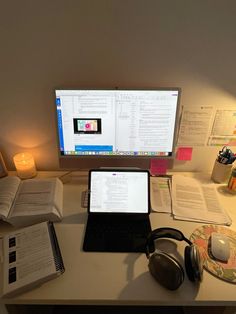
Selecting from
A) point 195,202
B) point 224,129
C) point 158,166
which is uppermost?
point 224,129

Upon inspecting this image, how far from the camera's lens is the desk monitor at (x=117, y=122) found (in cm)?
92

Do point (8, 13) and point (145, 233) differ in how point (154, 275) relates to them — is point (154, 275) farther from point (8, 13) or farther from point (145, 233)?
point (8, 13)

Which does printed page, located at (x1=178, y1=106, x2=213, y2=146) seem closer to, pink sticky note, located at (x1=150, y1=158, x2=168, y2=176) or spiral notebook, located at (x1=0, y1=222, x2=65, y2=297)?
pink sticky note, located at (x1=150, y1=158, x2=168, y2=176)

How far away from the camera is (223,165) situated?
1068 mm

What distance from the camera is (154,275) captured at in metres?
0.69

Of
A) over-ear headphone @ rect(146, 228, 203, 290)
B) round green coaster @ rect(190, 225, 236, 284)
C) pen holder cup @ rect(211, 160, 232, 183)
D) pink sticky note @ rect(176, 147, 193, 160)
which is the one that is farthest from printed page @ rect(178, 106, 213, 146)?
over-ear headphone @ rect(146, 228, 203, 290)

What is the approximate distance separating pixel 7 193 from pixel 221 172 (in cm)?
95

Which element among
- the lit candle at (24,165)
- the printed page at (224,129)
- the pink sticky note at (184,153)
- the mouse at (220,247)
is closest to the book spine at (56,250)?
the lit candle at (24,165)

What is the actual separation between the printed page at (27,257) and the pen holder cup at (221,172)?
31.6 inches

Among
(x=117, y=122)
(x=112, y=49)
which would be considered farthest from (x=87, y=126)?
(x=112, y=49)

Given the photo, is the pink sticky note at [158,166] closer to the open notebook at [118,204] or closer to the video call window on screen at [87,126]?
the open notebook at [118,204]

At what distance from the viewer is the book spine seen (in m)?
0.70

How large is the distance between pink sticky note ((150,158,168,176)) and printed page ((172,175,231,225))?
7 cm

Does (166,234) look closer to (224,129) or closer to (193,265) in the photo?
(193,265)
